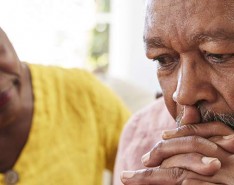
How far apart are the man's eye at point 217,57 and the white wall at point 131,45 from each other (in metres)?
2.24

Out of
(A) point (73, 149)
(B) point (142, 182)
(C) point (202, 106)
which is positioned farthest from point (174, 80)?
(A) point (73, 149)

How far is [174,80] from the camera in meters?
1.06

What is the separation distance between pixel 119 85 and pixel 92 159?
0.69 m

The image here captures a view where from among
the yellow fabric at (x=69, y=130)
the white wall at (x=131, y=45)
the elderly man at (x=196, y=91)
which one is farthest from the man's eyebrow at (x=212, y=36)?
the white wall at (x=131, y=45)

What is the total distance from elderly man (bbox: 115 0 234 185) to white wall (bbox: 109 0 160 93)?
221 centimetres

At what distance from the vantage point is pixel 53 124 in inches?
63.9

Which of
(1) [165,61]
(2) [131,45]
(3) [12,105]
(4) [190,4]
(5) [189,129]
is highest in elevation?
(4) [190,4]

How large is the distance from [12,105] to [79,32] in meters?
2.01

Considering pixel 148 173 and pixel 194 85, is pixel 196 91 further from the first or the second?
pixel 148 173

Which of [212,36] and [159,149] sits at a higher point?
[212,36]

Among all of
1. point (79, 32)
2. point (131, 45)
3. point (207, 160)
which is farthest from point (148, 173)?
point (79, 32)

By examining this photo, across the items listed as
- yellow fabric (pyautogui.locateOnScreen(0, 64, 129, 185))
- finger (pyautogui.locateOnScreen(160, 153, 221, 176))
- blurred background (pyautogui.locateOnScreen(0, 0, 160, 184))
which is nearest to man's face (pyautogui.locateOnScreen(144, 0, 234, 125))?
finger (pyautogui.locateOnScreen(160, 153, 221, 176))

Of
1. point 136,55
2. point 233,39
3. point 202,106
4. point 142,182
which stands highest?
point 233,39

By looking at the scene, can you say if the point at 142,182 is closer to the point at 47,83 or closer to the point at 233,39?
the point at 233,39
